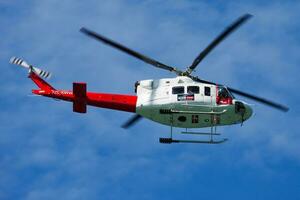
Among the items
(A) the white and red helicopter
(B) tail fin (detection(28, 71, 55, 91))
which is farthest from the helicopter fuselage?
(B) tail fin (detection(28, 71, 55, 91))

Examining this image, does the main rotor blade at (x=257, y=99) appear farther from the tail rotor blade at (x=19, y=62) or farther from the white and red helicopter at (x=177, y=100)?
the tail rotor blade at (x=19, y=62)

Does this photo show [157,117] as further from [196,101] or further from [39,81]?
[39,81]

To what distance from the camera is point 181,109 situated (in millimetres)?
24812

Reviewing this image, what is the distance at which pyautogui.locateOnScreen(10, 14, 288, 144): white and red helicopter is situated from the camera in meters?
24.8

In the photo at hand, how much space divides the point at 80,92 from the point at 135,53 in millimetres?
2872

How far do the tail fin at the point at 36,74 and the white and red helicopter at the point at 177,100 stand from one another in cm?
41

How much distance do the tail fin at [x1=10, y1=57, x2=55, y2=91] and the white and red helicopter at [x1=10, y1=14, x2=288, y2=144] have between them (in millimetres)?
408

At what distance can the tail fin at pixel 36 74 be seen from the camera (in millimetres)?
26781

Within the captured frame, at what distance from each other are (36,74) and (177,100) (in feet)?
20.8

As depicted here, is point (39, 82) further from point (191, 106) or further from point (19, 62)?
point (191, 106)

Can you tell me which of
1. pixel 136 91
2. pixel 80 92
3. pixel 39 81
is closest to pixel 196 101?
pixel 136 91

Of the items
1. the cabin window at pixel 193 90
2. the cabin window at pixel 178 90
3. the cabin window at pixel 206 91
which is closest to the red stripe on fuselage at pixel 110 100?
the cabin window at pixel 178 90

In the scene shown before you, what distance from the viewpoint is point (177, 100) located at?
25.0 m

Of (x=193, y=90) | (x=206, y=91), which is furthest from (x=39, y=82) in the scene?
(x=206, y=91)
